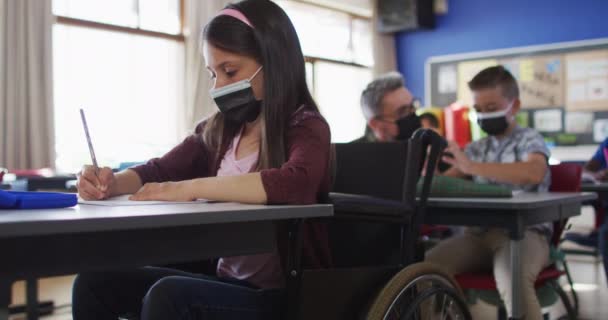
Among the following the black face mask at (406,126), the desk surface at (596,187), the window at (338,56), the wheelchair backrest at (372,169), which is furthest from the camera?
the window at (338,56)

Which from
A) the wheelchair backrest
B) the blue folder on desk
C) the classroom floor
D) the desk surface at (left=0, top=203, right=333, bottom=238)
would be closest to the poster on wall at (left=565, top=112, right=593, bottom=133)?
the classroom floor

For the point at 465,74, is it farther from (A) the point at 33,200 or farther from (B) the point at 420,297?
(A) the point at 33,200

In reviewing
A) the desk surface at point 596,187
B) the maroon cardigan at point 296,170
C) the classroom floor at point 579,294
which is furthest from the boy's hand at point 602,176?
the maroon cardigan at point 296,170

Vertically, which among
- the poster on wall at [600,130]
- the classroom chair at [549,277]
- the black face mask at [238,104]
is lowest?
the classroom chair at [549,277]

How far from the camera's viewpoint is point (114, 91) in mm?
5074

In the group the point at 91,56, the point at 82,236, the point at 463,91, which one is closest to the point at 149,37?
the point at 91,56

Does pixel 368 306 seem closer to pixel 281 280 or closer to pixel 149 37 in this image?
pixel 281 280

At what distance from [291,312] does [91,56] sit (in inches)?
160

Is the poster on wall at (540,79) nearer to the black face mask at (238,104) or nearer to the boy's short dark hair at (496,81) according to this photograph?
the boy's short dark hair at (496,81)

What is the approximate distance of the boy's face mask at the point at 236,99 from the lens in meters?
1.42

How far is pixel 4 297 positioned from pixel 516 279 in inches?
62.6

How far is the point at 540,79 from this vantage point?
257 inches

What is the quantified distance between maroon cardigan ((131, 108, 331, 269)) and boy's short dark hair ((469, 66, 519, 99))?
134 centimetres

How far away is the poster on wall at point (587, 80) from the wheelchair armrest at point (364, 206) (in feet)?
17.4
